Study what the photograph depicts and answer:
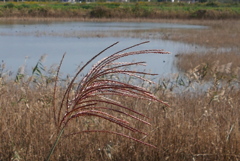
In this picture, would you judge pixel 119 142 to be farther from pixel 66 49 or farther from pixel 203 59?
pixel 66 49

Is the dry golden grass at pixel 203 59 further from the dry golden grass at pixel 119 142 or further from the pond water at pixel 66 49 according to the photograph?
the dry golden grass at pixel 119 142

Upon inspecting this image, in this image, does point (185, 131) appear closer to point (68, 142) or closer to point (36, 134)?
point (68, 142)

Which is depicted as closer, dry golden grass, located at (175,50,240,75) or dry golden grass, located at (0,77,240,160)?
dry golden grass, located at (0,77,240,160)

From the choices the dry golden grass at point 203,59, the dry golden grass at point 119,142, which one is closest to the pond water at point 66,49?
the dry golden grass at point 203,59

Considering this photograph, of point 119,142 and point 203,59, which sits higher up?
point 119,142

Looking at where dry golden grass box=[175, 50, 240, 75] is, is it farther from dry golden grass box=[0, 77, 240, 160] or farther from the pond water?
dry golden grass box=[0, 77, 240, 160]

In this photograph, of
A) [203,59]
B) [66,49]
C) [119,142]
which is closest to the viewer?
[119,142]

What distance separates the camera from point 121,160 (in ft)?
10.1

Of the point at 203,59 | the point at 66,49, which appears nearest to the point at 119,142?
the point at 203,59

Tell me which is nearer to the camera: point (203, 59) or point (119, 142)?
point (119, 142)

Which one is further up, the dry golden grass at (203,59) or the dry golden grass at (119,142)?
the dry golden grass at (119,142)

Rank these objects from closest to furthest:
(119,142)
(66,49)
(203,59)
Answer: (119,142) → (203,59) → (66,49)

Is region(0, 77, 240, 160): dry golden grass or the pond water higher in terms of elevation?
region(0, 77, 240, 160): dry golden grass

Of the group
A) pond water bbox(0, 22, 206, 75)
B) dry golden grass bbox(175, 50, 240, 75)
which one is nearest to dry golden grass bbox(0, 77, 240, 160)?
pond water bbox(0, 22, 206, 75)
